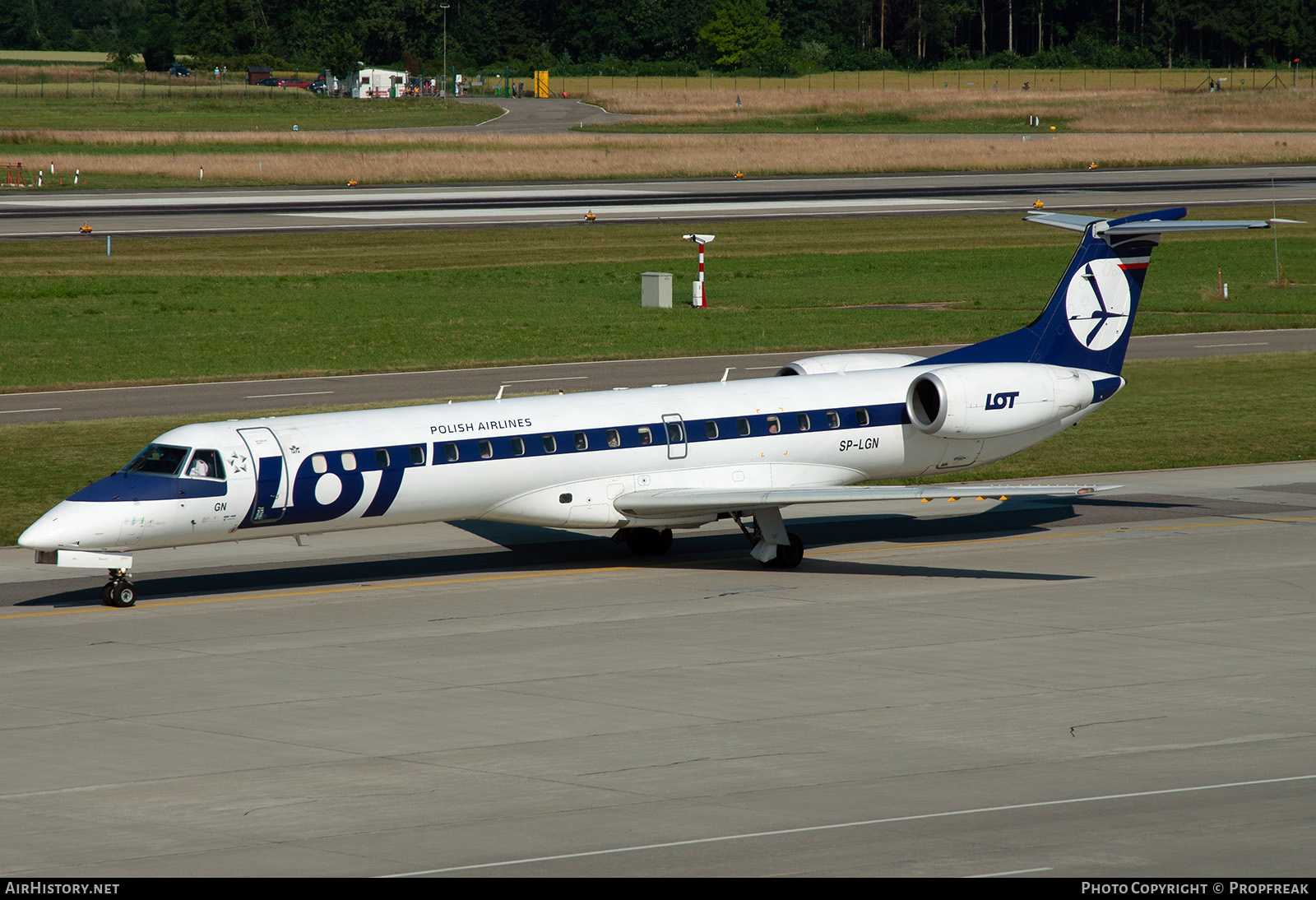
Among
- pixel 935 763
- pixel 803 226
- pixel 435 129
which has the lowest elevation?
pixel 935 763

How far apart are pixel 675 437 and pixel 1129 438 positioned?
15.5 meters

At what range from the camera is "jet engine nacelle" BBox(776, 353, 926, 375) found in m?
28.0

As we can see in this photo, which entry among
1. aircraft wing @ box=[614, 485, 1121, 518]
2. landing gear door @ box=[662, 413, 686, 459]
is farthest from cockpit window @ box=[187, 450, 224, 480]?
landing gear door @ box=[662, 413, 686, 459]

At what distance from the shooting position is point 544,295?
57.5m

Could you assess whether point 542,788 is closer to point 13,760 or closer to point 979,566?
point 13,760

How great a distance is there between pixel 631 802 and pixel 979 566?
494 inches

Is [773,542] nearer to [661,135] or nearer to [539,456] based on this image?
[539,456]

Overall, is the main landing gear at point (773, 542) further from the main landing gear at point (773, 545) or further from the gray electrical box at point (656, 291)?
the gray electrical box at point (656, 291)

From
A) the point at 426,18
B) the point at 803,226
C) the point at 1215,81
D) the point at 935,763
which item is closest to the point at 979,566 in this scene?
the point at 935,763

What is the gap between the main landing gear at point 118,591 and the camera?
22469 millimetres

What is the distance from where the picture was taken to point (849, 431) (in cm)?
2617

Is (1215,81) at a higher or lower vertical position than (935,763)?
higher

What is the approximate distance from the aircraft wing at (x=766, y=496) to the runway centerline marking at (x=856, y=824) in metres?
9.59

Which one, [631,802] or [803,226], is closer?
[631,802]
